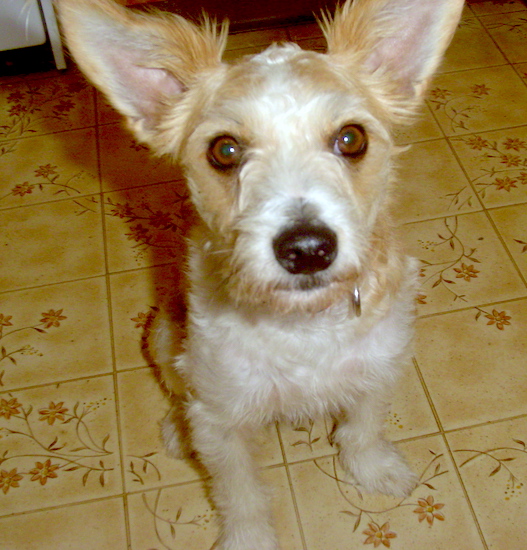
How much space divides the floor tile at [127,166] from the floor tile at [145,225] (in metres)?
0.08

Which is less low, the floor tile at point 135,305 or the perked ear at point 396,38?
the perked ear at point 396,38

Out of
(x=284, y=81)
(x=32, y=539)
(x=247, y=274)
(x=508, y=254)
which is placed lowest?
(x=32, y=539)

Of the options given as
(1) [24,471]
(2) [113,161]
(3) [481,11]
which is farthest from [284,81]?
(3) [481,11]

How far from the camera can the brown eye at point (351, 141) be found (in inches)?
69.1

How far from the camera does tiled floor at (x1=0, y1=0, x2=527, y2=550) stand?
→ 254cm

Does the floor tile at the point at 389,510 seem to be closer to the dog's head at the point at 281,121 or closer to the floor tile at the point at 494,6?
the dog's head at the point at 281,121

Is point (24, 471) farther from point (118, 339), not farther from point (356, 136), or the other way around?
point (356, 136)

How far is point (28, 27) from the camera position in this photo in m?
4.34

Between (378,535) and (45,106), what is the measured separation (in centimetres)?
372

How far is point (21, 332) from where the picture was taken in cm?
323

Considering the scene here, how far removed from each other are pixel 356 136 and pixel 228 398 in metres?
0.96

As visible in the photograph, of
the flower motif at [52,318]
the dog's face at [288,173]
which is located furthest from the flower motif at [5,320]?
the dog's face at [288,173]

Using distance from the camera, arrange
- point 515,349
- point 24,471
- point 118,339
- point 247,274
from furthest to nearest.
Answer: point 118,339 → point 515,349 → point 24,471 → point 247,274

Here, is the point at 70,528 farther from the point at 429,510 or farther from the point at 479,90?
the point at 479,90
